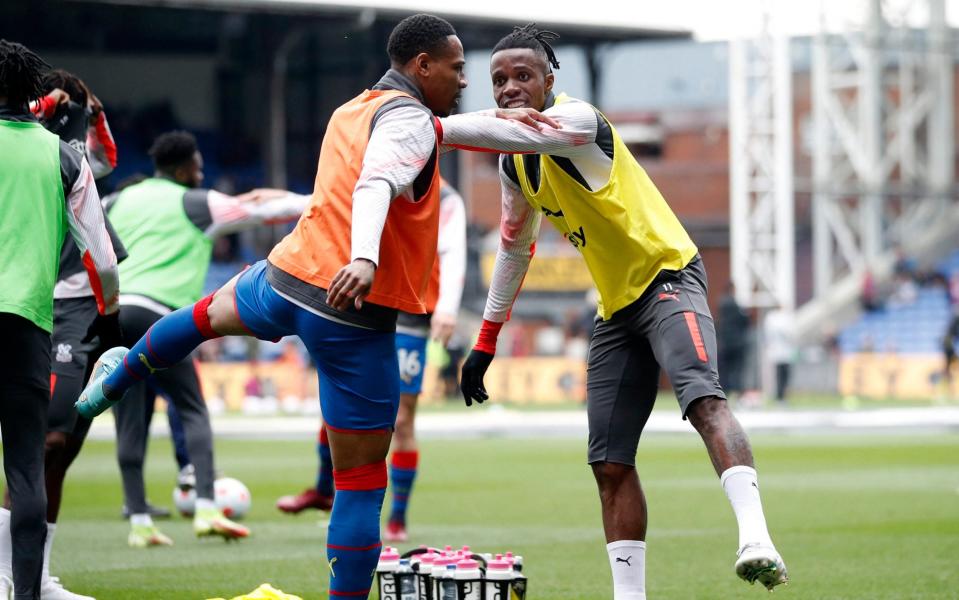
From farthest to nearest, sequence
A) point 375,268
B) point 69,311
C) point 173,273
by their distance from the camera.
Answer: point 173,273 → point 69,311 → point 375,268

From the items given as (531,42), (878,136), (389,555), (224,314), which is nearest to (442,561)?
(389,555)

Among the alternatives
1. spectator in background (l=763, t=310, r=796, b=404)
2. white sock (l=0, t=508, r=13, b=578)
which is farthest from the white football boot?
spectator in background (l=763, t=310, r=796, b=404)

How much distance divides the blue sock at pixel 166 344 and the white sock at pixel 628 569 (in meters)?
1.89

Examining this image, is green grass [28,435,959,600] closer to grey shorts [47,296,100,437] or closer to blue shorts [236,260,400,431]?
grey shorts [47,296,100,437]

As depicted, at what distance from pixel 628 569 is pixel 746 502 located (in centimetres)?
81

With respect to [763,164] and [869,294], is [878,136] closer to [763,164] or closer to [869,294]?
[869,294]

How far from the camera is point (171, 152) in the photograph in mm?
10289

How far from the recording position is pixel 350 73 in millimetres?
50062

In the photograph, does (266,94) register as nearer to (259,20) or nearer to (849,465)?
(259,20)

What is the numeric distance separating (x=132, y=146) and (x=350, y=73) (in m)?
7.55

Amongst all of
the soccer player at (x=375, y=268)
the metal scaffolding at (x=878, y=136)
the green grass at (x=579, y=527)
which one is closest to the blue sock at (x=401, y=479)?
the green grass at (x=579, y=527)

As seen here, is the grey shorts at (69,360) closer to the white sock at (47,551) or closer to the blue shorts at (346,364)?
the white sock at (47,551)

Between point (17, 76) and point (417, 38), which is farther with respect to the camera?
point (17, 76)

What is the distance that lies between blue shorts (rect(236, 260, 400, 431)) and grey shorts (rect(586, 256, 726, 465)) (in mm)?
1113
